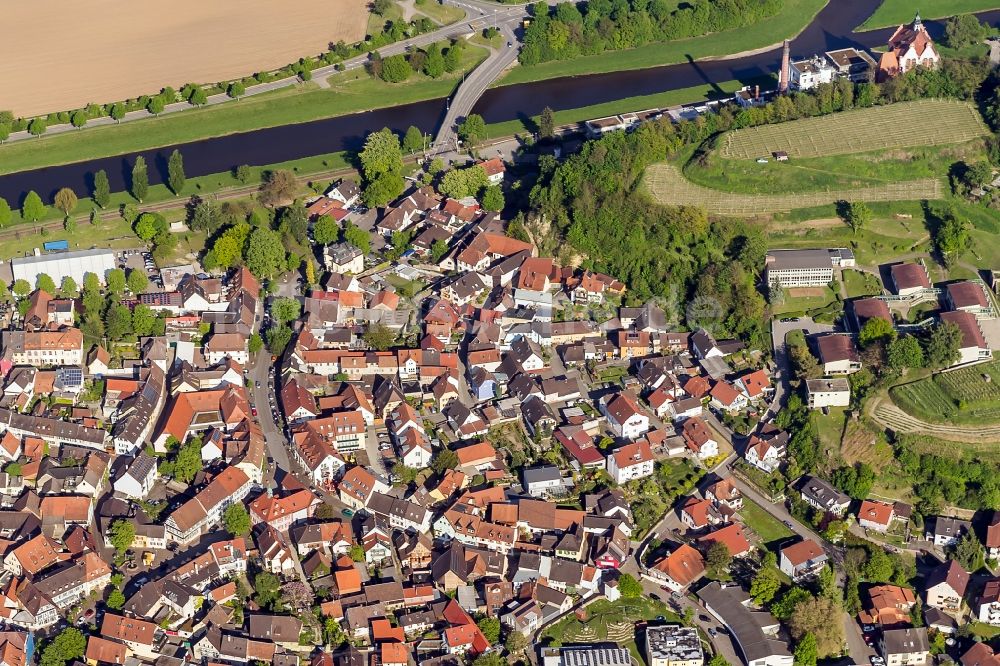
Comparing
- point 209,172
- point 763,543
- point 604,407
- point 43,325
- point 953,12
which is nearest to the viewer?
point 763,543

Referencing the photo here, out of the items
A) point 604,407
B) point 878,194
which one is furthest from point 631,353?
point 878,194

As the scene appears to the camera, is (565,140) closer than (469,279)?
No

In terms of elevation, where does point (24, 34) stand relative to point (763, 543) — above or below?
above

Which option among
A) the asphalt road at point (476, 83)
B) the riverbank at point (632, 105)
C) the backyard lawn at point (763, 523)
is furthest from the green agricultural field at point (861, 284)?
the asphalt road at point (476, 83)

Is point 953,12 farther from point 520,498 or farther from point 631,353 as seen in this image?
point 520,498

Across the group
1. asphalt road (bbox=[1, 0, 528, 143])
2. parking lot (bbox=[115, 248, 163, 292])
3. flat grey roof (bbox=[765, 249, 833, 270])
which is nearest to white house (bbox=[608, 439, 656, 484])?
flat grey roof (bbox=[765, 249, 833, 270])

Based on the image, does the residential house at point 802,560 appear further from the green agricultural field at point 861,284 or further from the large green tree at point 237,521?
the large green tree at point 237,521

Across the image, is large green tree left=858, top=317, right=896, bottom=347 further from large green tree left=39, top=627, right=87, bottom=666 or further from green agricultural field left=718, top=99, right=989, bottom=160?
large green tree left=39, top=627, right=87, bottom=666
